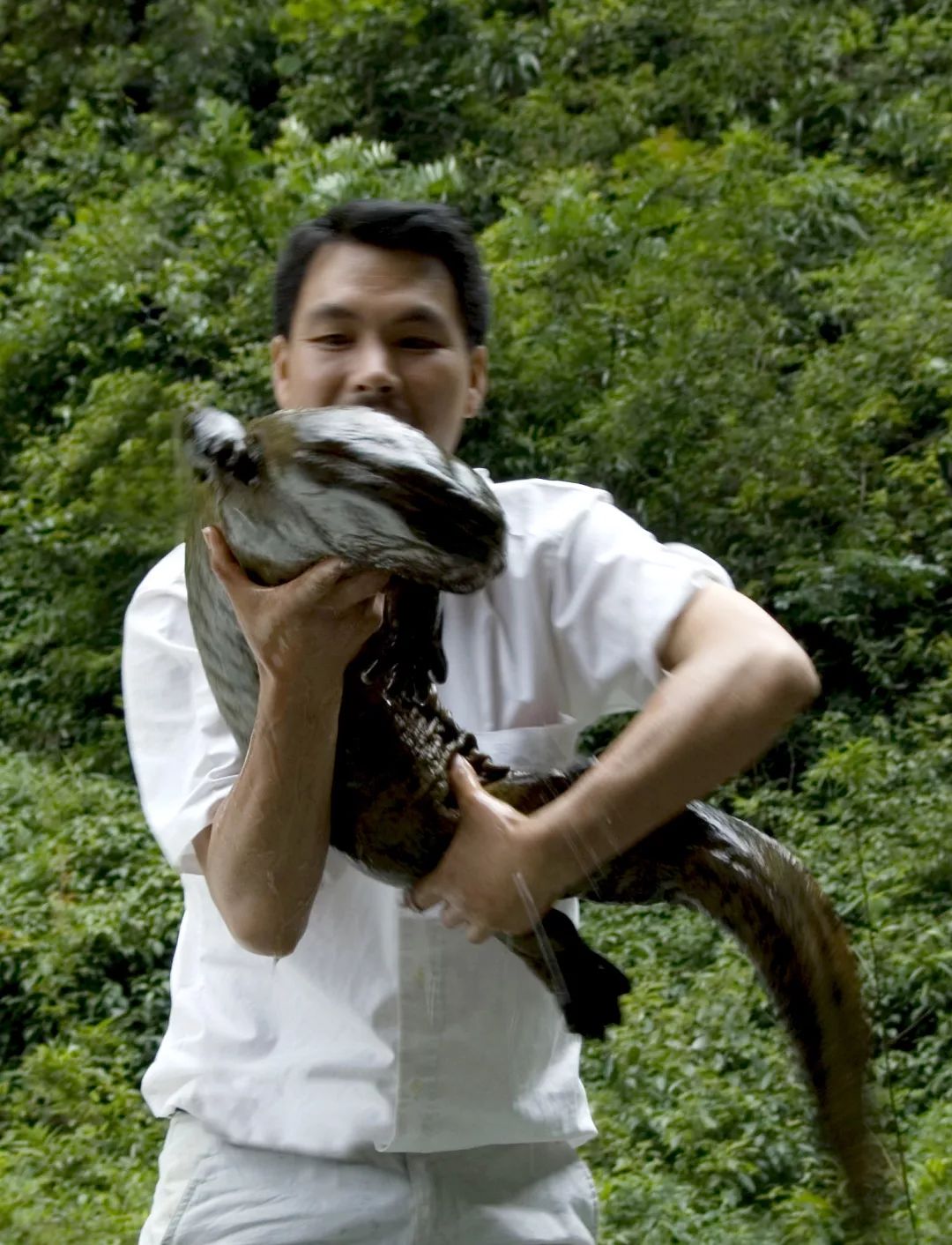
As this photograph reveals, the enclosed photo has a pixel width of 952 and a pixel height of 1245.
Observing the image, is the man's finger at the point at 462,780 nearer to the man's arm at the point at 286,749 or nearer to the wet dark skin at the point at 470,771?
the wet dark skin at the point at 470,771

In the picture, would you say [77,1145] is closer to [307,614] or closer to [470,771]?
[470,771]

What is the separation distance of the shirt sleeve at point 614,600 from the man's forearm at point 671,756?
158 millimetres

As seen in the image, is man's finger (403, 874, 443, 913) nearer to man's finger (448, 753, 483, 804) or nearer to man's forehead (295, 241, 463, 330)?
man's finger (448, 753, 483, 804)

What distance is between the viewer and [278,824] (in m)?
1.35

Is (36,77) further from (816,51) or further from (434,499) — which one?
(434,499)

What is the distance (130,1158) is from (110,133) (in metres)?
8.40

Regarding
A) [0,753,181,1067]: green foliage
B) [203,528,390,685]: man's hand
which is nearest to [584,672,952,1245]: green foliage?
[0,753,181,1067]: green foliage

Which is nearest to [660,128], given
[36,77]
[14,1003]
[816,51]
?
[816,51]

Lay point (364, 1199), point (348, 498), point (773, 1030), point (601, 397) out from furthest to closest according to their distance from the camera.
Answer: point (601, 397), point (773, 1030), point (364, 1199), point (348, 498)

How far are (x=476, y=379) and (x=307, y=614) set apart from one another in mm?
655

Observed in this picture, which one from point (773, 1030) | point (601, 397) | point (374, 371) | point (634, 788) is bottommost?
point (773, 1030)

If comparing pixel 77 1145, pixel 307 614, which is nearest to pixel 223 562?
pixel 307 614

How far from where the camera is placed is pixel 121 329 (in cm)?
808

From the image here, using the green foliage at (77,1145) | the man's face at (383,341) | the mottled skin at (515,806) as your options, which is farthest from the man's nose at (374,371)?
the green foliage at (77,1145)
